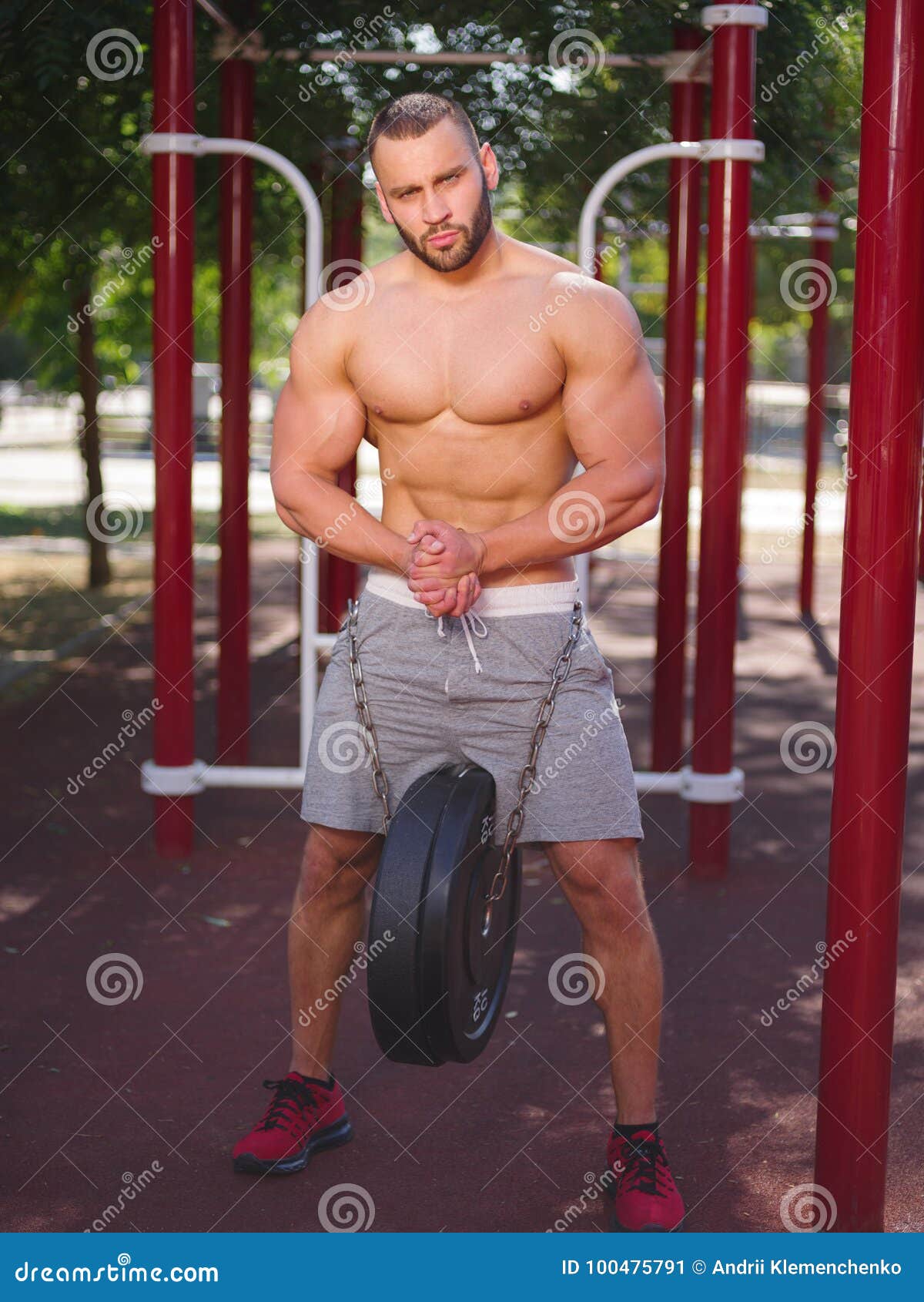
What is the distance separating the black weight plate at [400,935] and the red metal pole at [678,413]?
12.0 ft

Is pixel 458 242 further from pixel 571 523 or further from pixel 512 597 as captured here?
pixel 512 597

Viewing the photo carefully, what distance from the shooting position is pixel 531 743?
3.12 metres

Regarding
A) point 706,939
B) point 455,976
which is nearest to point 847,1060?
point 455,976

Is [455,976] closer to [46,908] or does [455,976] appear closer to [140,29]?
[46,908]

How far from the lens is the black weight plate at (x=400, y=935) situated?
279 cm

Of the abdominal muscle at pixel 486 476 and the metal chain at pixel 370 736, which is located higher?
the abdominal muscle at pixel 486 476

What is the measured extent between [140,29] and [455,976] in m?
4.55

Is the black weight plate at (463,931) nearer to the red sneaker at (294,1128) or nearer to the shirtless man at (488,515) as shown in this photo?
the shirtless man at (488,515)

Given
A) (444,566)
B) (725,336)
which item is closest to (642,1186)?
(444,566)

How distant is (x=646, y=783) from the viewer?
569cm

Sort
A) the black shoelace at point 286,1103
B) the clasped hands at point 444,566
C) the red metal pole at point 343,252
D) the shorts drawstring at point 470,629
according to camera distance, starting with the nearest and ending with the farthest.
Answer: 1. the clasped hands at point 444,566
2. the shorts drawstring at point 470,629
3. the black shoelace at point 286,1103
4. the red metal pole at point 343,252

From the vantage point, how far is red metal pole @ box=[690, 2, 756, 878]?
533 cm

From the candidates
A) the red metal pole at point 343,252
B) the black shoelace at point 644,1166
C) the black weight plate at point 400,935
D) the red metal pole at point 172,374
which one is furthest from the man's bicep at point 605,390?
the red metal pole at point 343,252

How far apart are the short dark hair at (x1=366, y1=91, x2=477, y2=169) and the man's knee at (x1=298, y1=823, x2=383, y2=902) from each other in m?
1.37
